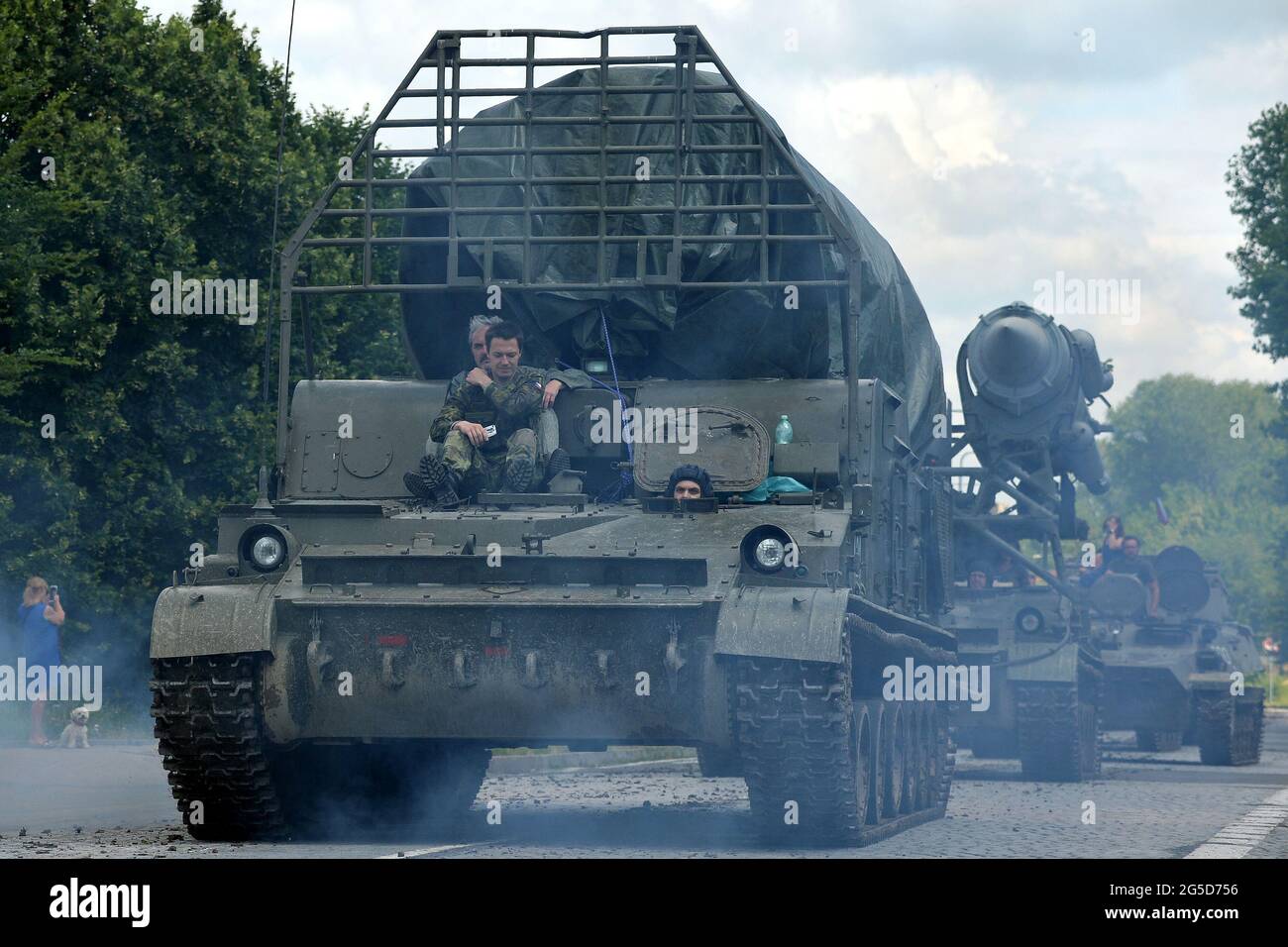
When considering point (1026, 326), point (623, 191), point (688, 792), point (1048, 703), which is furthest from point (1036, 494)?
point (623, 191)

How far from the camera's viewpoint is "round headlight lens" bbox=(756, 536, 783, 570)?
34.4 feet

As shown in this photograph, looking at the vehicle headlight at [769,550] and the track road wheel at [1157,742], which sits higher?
the vehicle headlight at [769,550]

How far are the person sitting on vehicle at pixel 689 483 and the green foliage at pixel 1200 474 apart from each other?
81307mm

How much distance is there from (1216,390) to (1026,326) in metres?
101

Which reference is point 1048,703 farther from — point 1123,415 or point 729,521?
point 1123,415

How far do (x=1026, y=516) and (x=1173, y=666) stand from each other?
109 inches

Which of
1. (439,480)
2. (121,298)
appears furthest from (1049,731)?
(121,298)

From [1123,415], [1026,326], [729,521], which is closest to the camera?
[729,521]

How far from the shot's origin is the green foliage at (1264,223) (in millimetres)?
45750

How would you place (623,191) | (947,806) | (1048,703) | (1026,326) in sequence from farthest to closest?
(1026,326) < (1048,703) < (947,806) < (623,191)

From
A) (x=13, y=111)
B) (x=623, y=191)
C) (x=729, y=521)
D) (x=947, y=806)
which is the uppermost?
(x=13, y=111)

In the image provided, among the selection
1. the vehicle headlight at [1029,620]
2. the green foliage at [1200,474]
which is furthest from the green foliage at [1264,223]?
the green foliage at [1200,474]

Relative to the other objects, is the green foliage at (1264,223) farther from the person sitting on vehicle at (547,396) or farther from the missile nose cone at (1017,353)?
the person sitting on vehicle at (547,396)

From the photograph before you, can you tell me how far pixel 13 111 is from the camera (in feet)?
73.7
